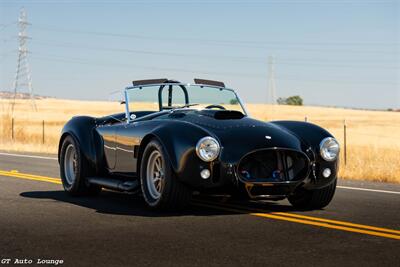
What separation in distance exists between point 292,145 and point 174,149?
4.18 ft

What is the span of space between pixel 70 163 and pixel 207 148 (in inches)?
137

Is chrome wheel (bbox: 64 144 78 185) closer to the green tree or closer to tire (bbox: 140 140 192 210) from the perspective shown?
tire (bbox: 140 140 192 210)

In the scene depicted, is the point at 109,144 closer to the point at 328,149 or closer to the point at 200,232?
the point at 328,149

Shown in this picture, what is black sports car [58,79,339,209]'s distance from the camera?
770 cm

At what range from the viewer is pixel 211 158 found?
7668 millimetres

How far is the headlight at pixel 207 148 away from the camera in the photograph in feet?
25.1

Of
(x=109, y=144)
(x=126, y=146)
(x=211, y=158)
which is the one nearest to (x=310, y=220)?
(x=211, y=158)

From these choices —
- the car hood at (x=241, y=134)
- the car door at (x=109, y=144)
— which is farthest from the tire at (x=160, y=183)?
the car door at (x=109, y=144)

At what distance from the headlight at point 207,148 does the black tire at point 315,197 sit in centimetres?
117

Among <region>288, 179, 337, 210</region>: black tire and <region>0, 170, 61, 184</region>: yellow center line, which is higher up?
<region>288, 179, 337, 210</region>: black tire

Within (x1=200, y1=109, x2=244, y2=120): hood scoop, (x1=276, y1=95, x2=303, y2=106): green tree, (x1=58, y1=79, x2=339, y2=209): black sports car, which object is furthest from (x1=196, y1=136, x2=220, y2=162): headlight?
(x1=276, y1=95, x2=303, y2=106): green tree

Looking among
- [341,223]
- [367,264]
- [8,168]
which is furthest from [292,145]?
[8,168]

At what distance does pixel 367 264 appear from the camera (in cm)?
525

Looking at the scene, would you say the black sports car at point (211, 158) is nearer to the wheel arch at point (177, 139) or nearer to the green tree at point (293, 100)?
the wheel arch at point (177, 139)
